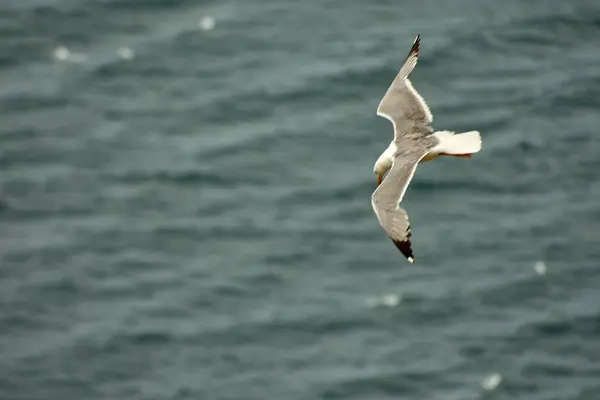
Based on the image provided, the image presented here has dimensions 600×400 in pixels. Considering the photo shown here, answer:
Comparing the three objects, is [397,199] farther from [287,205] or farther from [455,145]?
[287,205]

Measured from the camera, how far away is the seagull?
14323 millimetres

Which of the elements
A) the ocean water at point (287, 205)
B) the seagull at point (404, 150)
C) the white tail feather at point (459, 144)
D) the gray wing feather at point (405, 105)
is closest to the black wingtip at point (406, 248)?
the seagull at point (404, 150)

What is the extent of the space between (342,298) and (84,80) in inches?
464

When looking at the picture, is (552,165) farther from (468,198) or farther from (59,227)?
(59,227)

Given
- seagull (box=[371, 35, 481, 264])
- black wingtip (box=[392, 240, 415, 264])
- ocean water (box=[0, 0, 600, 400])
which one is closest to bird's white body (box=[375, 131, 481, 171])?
seagull (box=[371, 35, 481, 264])

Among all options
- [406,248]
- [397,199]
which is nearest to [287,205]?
[397,199]

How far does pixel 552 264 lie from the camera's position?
107ft

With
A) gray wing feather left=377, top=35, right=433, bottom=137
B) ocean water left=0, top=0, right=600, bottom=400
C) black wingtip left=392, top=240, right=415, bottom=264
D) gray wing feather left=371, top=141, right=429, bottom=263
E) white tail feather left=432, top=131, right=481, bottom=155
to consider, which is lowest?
black wingtip left=392, top=240, right=415, bottom=264

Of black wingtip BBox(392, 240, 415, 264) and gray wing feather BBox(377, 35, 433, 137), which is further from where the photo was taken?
gray wing feather BBox(377, 35, 433, 137)

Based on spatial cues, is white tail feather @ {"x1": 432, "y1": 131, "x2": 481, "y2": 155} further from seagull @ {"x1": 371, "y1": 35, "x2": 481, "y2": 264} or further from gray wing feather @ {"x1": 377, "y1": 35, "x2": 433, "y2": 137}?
gray wing feather @ {"x1": 377, "y1": 35, "x2": 433, "y2": 137}

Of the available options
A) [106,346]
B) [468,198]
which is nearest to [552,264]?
[468,198]

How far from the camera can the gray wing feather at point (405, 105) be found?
16.4 meters

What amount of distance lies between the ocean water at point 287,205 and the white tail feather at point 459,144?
14.9 metres

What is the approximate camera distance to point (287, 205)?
34781 mm
